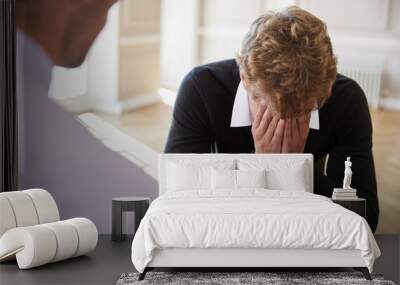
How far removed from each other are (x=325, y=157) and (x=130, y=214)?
202 cm

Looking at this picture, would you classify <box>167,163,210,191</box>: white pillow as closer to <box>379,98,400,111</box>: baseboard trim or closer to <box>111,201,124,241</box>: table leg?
<box>111,201,124,241</box>: table leg

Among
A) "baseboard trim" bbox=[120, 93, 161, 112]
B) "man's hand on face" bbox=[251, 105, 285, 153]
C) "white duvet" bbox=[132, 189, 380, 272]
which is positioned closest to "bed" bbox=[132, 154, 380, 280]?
"white duvet" bbox=[132, 189, 380, 272]

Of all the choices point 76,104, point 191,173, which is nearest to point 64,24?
point 76,104

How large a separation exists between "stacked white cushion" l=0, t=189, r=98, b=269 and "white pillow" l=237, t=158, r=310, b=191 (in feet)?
5.28

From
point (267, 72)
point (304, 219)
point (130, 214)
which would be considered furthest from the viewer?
point (130, 214)

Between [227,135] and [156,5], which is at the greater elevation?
[156,5]

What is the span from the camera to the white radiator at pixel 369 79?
297 inches

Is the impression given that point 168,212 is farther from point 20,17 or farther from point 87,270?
point 20,17

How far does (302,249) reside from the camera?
5.50 meters

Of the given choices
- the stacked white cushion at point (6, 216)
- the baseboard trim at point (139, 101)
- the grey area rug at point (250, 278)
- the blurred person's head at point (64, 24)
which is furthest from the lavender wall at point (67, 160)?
the grey area rug at point (250, 278)

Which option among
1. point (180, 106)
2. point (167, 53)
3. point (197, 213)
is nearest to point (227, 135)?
point (180, 106)

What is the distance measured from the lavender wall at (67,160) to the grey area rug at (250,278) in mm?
2164

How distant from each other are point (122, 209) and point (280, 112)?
5.82 feet

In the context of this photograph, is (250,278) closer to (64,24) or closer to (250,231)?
(250,231)
